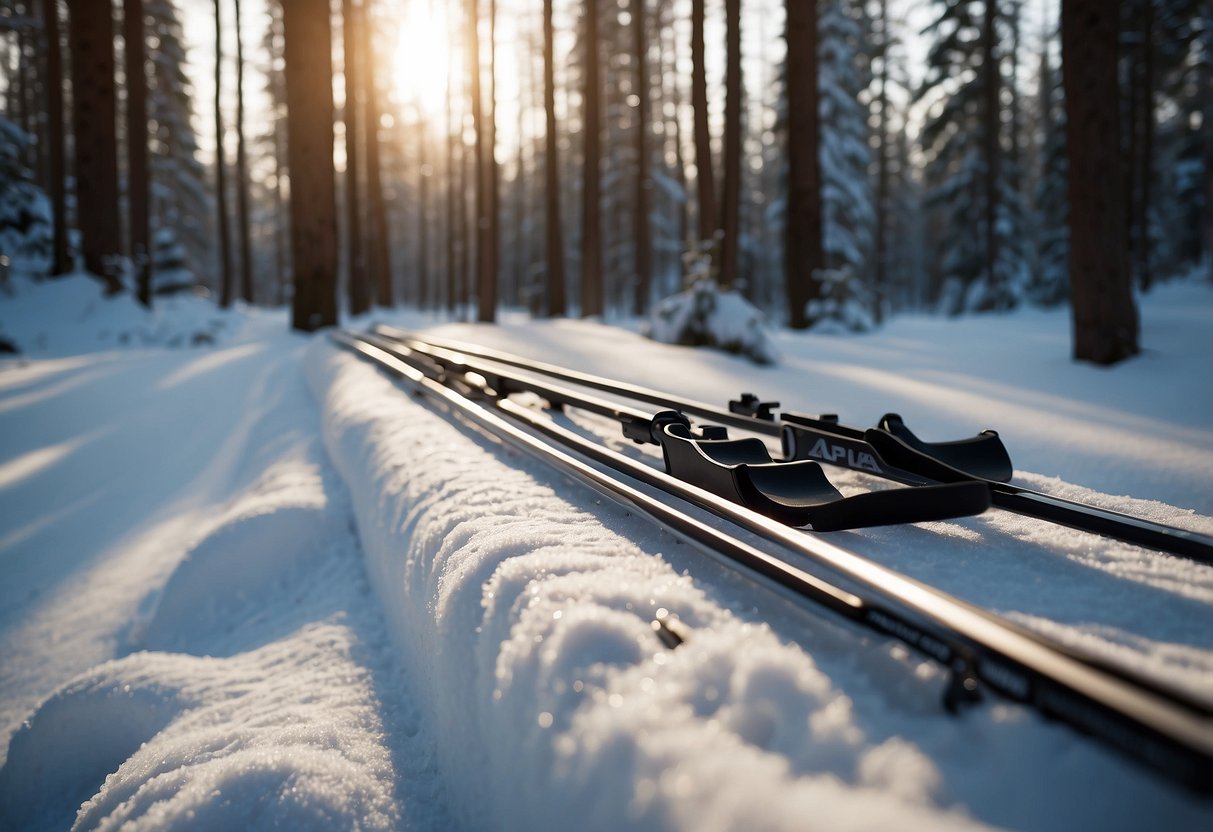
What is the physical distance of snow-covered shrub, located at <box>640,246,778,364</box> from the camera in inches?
321

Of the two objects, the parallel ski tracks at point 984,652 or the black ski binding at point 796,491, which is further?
the black ski binding at point 796,491

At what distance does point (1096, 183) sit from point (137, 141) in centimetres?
1890

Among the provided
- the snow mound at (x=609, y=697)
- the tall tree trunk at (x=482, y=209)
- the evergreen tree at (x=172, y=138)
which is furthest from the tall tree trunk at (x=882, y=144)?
the evergreen tree at (x=172, y=138)

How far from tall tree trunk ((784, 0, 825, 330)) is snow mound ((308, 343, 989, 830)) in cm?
1105

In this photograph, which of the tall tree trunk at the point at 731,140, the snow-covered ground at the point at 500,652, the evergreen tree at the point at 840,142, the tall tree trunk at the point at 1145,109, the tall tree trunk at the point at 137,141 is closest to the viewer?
the snow-covered ground at the point at 500,652

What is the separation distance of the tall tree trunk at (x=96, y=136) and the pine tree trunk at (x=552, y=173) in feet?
28.3

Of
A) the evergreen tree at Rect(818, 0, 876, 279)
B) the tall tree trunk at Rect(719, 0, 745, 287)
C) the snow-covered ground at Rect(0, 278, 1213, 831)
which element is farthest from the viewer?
the evergreen tree at Rect(818, 0, 876, 279)

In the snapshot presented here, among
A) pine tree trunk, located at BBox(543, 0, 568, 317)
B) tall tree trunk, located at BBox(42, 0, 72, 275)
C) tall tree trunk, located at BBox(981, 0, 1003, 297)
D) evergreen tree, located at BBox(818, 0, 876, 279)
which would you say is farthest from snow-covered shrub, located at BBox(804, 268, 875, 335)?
tall tree trunk, located at BBox(42, 0, 72, 275)

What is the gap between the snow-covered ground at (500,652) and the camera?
901 millimetres

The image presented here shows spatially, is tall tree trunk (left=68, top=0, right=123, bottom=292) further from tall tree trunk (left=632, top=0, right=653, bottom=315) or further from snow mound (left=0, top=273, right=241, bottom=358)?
tall tree trunk (left=632, top=0, right=653, bottom=315)

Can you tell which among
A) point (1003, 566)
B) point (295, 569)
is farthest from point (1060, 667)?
point (295, 569)

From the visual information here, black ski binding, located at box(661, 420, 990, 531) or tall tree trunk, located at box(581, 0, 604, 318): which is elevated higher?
tall tree trunk, located at box(581, 0, 604, 318)

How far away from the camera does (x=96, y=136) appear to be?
1309 cm

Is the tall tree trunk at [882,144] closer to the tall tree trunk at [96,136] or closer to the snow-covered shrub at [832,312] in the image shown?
the snow-covered shrub at [832,312]
